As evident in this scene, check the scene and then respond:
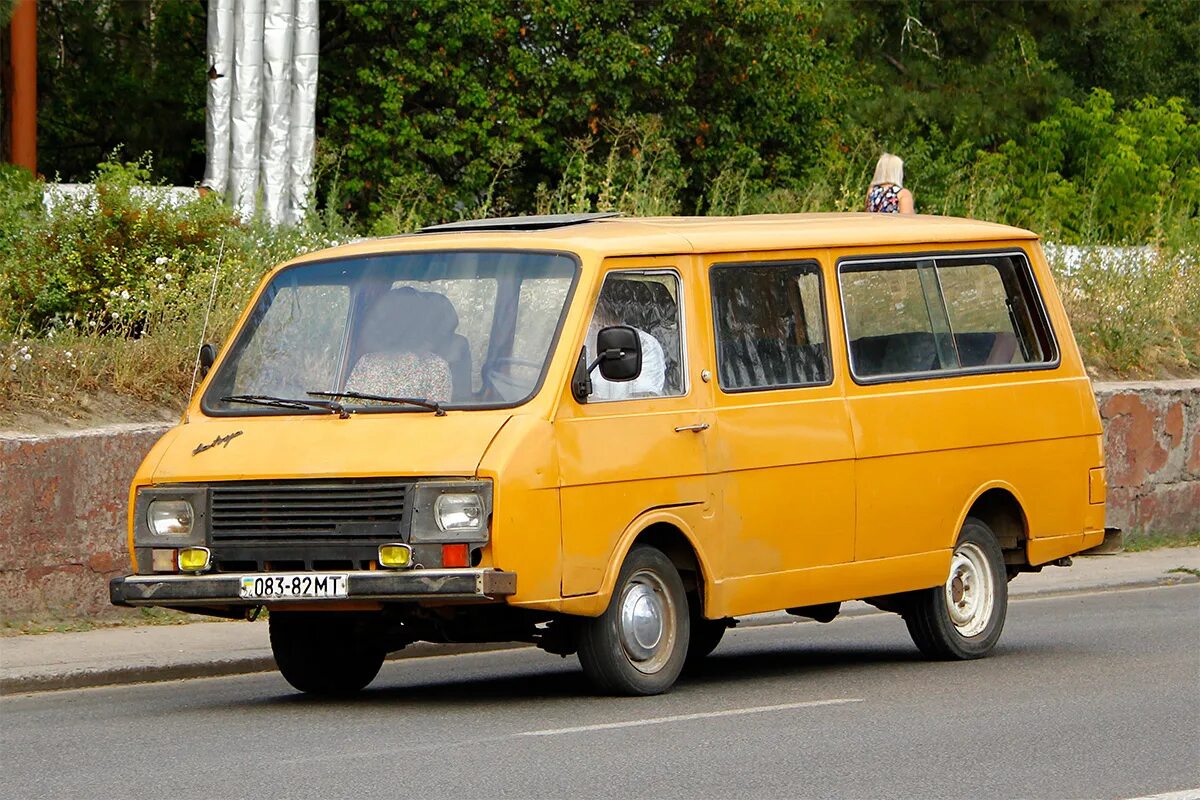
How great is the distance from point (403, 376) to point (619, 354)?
3.43 ft

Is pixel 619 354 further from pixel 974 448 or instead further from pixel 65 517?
pixel 65 517

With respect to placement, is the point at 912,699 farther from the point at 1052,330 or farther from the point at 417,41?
the point at 417,41

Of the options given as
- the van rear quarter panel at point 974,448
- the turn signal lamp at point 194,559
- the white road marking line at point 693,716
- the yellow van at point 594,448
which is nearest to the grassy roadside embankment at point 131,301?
the yellow van at point 594,448

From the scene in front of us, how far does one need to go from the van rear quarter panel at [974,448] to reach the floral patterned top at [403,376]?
7.82 feet

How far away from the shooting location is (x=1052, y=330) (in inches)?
497

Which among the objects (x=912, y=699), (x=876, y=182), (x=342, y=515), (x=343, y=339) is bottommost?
(x=912, y=699)

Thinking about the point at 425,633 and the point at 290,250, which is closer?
the point at 425,633

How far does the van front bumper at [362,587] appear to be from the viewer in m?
9.09

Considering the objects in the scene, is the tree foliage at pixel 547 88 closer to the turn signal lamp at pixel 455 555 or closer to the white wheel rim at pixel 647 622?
the white wheel rim at pixel 647 622

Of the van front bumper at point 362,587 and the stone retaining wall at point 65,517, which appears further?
the stone retaining wall at point 65,517

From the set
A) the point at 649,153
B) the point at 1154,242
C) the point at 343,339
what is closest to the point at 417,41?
the point at 649,153

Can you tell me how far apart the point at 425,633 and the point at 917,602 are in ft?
10.2

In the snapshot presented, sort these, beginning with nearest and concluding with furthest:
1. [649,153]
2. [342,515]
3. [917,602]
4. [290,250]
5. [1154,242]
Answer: [342,515] < [917,602] < [290,250] < [1154,242] < [649,153]

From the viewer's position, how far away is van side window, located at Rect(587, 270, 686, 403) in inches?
397
